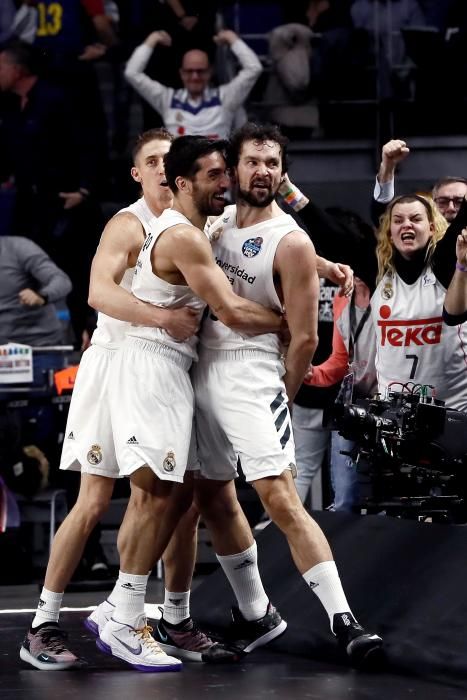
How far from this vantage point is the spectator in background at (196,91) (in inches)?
396

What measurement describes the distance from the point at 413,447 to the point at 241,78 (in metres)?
5.52

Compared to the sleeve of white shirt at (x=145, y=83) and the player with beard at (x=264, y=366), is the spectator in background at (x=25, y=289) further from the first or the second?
the player with beard at (x=264, y=366)

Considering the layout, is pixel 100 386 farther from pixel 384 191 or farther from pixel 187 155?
pixel 384 191

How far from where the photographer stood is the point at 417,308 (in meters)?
5.81

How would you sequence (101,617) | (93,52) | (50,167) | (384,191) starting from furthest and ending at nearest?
(93,52), (50,167), (384,191), (101,617)

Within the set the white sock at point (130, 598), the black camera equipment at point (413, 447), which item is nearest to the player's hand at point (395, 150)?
the black camera equipment at point (413, 447)

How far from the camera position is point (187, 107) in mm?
10125

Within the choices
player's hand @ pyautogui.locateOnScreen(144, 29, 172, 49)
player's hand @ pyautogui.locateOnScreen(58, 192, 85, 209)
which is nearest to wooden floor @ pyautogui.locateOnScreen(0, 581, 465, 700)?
player's hand @ pyautogui.locateOnScreen(58, 192, 85, 209)

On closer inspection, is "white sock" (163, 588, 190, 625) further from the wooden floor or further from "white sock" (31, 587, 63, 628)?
"white sock" (31, 587, 63, 628)

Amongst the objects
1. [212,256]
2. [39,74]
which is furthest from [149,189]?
[39,74]

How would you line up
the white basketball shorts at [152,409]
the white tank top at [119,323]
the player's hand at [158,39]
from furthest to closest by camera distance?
the player's hand at [158,39]
the white tank top at [119,323]
the white basketball shorts at [152,409]

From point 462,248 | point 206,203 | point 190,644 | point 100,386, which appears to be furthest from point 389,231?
point 190,644

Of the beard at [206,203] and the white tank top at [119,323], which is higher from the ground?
the beard at [206,203]

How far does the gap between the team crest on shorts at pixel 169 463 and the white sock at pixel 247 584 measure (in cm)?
55
